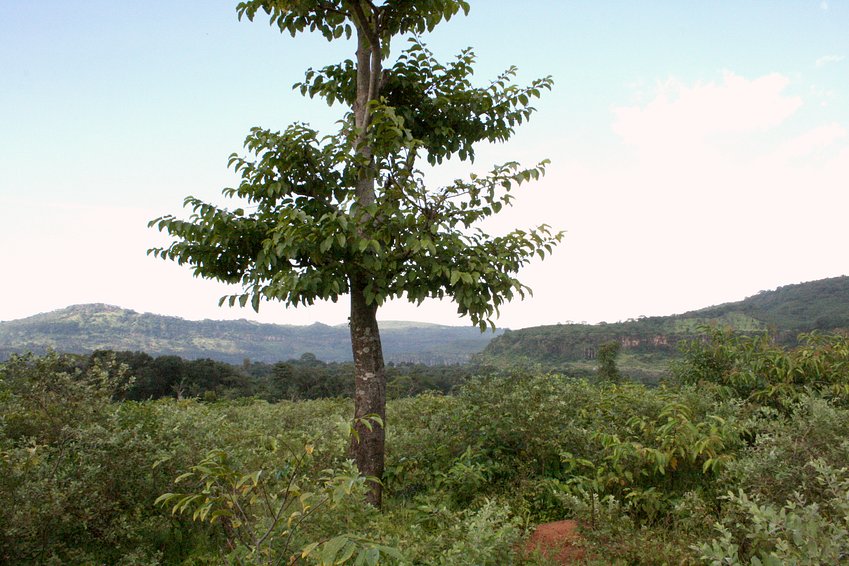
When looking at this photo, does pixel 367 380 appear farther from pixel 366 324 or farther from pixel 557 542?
pixel 557 542

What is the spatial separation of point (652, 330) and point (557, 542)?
96497 millimetres

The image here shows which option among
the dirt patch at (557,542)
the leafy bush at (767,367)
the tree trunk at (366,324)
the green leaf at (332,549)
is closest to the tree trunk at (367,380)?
the tree trunk at (366,324)

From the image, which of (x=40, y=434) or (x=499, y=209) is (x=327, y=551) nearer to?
(x=499, y=209)

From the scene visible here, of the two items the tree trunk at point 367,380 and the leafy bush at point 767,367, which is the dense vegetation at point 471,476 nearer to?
the leafy bush at point 767,367

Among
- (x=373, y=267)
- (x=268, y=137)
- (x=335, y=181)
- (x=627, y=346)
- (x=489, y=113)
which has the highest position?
(x=489, y=113)

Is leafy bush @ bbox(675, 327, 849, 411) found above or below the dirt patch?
above

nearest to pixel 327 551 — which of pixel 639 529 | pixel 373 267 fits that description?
pixel 373 267

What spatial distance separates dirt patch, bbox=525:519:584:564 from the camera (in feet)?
14.9

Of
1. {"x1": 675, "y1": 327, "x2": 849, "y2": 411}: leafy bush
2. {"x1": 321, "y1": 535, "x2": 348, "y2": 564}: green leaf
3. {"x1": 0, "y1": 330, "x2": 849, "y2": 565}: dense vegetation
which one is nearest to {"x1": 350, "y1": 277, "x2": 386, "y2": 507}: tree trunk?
{"x1": 0, "y1": 330, "x2": 849, "y2": 565}: dense vegetation

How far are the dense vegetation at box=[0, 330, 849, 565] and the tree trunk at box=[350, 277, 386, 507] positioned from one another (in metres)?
0.58

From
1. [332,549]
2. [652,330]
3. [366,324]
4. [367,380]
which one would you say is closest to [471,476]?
[367,380]

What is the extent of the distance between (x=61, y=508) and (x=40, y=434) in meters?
2.34

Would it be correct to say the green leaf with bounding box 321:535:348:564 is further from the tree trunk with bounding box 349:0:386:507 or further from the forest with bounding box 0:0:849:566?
the tree trunk with bounding box 349:0:386:507

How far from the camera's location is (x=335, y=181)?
21.6 feet
